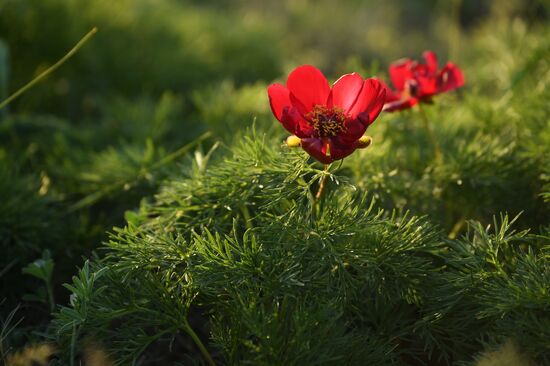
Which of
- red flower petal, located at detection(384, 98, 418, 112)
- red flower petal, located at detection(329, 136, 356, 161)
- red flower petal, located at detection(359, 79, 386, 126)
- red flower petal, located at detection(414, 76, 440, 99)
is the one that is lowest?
red flower petal, located at detection(384, 98, 418, 112)

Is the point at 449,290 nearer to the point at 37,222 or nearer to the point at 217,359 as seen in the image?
the point at 217,359

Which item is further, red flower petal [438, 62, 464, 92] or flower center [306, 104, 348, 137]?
red flower petal [438, 62, 464, 92]

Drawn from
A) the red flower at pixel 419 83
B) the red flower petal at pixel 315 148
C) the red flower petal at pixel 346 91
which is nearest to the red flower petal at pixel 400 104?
the red flower at pixel 419 83

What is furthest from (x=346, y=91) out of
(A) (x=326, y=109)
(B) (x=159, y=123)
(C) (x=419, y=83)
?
(B) (x=159, y=123)

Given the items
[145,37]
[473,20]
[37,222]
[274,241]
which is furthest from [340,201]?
[473,20]

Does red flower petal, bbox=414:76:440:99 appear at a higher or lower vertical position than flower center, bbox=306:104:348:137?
lower

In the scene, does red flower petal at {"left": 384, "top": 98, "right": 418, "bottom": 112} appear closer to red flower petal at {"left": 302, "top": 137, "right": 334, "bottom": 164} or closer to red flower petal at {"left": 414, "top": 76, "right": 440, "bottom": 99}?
red flower petal at {"left": 414, "top": 76, "right": 440, "bottom": 99}

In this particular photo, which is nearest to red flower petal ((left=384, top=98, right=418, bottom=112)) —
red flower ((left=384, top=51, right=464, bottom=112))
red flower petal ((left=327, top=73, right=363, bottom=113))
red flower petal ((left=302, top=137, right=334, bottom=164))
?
red flower ((left=384, top=51, right=464, bottom=112))

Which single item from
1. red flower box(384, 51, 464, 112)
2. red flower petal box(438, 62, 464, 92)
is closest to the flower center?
red flower box(384, 51, 464, 112)
